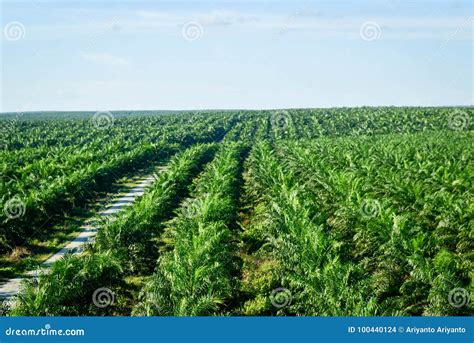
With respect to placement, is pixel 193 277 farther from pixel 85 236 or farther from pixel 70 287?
pixel 85 236

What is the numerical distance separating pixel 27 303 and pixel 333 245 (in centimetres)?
724

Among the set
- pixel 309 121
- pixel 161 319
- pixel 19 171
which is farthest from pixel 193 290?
pixel 309 121

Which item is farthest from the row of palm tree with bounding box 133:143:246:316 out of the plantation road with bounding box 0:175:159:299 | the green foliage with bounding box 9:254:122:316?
the plantation road with bounding box 0:175:159:299

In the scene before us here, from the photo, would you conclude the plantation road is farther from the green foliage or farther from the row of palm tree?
the row of palm tree

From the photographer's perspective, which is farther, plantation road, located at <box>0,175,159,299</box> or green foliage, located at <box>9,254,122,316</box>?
plantation road, located at <box>0,175,159,299</box>

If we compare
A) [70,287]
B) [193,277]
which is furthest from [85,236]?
[193,277]

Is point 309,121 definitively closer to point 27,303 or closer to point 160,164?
point 160,164

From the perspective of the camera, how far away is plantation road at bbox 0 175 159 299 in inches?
540

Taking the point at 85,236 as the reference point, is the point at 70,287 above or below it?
below

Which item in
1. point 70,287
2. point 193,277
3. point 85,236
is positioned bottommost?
point 70,287

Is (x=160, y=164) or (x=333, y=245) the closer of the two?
(x=333, y=245)

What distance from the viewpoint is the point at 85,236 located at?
62.9 ft

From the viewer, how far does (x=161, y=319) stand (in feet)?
31.4

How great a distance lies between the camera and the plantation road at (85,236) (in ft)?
45.0
